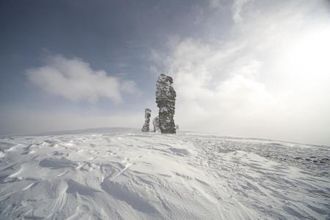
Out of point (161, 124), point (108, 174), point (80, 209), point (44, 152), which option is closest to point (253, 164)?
point (108, 174)

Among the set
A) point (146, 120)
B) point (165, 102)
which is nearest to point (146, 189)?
point (165, 102)

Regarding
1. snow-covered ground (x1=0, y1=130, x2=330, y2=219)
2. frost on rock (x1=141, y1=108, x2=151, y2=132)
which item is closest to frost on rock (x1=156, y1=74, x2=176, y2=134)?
snow-covered ground (x1=0, y1=130, x2=330, y2=219)

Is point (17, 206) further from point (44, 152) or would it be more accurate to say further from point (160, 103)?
point (160, 103)

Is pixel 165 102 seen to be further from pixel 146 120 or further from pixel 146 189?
pixel 146 189

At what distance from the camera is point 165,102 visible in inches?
749

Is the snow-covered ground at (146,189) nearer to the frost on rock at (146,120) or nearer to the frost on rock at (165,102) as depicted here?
the frost on rock at (165,102)

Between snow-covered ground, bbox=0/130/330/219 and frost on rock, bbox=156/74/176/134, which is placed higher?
frost on rock, bbox=156/74/176/134

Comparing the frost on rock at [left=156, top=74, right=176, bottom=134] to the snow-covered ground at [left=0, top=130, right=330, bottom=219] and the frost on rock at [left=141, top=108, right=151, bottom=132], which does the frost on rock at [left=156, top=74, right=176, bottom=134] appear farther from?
the frost on rock at [left=141, top=108, right=151, bottom=132]

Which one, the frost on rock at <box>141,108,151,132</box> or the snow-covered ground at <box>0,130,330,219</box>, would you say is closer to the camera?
the snow-covered ground at <box>0,130,330,219</box>

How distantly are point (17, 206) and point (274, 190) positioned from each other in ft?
17.4

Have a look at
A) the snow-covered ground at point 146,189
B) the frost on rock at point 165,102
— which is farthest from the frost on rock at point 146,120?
the snow-covered ground at point 146,189

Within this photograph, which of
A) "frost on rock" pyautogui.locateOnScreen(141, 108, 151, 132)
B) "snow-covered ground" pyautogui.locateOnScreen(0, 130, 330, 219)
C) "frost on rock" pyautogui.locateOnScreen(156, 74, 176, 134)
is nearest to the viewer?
"snow-covered ground" pyautogui.locateOnScreen(0, 130, 330, 219)

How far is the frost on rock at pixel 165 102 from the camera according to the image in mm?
18484

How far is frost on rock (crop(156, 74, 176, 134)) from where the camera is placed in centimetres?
Answer: 1848
